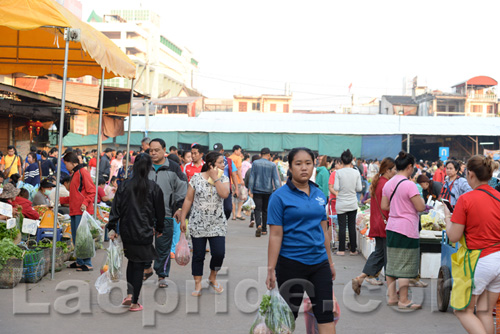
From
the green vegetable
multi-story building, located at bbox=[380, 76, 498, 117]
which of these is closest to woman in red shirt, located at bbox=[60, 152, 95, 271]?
the green vegetable

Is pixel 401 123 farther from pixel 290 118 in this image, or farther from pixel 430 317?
pixel 430 317

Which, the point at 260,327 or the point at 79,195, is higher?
the point at 79,195

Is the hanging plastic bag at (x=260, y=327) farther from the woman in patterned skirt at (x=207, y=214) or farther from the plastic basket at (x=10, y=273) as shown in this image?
the plastic basket at (x=10, y=273)

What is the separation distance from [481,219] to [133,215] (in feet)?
11.8

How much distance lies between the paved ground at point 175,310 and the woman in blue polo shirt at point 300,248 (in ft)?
4.89

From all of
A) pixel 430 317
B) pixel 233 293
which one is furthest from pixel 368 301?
pixel 233 293

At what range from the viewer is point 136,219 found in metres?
6.37

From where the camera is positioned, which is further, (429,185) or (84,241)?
(429,185)

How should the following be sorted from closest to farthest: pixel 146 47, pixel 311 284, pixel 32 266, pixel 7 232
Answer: pixel 311 284, pixel 32 266, pixel 7 232, pixel 146 47

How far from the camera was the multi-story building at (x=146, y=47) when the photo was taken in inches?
3364

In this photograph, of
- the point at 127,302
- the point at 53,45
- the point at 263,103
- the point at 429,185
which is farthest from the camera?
the point at 263,103

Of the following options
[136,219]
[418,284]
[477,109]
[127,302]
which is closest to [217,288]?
[127,302]

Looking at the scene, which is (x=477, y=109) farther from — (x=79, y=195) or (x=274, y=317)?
(x=274, y=317)

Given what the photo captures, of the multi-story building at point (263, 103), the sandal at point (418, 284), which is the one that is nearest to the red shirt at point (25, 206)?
the sandal at point (418, 284)
